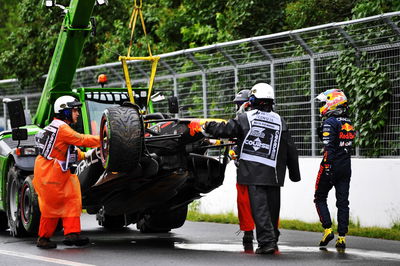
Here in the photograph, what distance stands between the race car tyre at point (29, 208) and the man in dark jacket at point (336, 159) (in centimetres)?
363

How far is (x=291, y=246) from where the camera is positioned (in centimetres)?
1157

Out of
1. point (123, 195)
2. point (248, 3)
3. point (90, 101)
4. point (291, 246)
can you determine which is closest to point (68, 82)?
point (90, 101)

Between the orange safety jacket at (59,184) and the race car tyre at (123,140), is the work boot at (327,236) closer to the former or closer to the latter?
the race car tyre at (123,140)

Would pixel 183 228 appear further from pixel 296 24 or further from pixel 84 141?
pixel 296 24

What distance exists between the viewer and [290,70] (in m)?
16.1

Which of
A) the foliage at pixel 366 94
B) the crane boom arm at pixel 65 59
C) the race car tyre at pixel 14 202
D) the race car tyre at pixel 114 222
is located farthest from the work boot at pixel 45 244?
the foliage at pixel 366 94

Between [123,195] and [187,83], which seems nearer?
[123,195]

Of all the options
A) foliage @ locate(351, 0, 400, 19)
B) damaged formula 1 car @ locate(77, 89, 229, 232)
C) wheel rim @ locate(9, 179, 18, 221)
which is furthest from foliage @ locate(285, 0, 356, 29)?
wheel rim @ locate(9, 179, 18, 221)

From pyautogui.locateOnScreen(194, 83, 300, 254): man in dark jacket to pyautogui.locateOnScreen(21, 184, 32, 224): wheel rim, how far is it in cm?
316

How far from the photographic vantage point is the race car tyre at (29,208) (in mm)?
12594

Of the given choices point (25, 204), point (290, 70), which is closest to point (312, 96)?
point (290, 70)

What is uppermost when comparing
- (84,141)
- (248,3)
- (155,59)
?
(248,3)

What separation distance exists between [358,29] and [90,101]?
4.05 metres

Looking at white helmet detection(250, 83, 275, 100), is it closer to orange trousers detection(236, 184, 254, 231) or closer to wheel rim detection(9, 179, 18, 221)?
orange trousers detection(236, 184, 254, 231)
